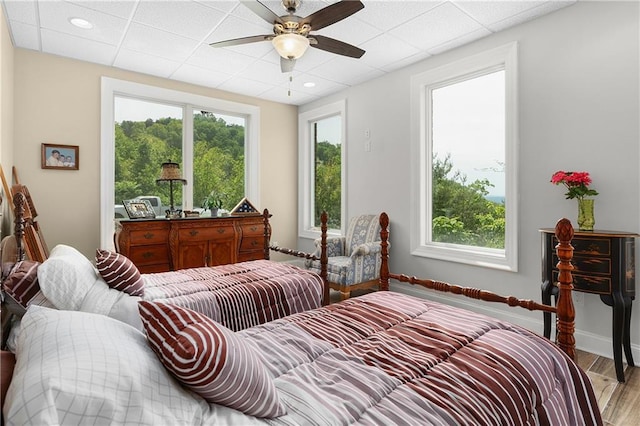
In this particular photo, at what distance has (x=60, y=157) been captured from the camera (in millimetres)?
3836

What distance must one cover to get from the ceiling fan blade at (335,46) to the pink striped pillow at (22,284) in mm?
2300

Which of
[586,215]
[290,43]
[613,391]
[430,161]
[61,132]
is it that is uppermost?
[290,43]

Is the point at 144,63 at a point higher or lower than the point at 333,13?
higher

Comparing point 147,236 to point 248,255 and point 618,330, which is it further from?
point 618,330

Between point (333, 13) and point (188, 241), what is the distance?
298 centimetres

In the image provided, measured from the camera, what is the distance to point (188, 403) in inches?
35.7

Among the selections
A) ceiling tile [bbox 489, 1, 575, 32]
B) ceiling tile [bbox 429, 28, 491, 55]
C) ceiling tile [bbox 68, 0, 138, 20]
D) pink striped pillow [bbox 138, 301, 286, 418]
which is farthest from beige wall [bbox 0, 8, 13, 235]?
ceiling tile [bbox 489, 1, 575, 32]

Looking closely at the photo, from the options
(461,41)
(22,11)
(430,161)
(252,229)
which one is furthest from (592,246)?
(22,11)

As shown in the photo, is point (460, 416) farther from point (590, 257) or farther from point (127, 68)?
point (127, 68)

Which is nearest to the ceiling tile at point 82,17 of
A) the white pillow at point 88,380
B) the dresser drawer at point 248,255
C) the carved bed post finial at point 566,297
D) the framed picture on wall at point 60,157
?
the framed picture on wall at point 60,157

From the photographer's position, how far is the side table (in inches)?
92.0

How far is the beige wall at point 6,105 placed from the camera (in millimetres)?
2885

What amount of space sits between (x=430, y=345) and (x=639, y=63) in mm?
2755

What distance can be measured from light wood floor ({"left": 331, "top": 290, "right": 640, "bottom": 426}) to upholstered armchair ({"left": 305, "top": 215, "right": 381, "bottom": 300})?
2024 millimetres
